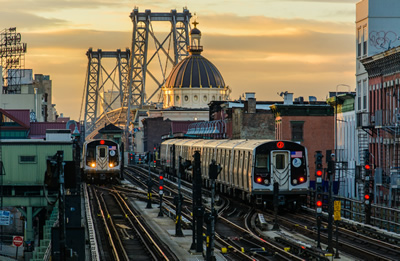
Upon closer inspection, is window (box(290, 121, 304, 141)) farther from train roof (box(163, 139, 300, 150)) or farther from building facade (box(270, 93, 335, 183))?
train roof (box(163, 139, 300, 150))

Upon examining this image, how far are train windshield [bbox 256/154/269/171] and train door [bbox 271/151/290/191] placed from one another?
319mm

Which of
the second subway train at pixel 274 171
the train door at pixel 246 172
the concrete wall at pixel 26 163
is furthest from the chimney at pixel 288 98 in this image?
the train door at pixel 246 172

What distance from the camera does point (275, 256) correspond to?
3173 cm

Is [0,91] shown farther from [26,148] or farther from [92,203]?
[92,203]

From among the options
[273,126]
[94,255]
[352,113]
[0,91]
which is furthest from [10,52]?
[94,255]

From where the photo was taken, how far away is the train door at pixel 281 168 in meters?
45.3

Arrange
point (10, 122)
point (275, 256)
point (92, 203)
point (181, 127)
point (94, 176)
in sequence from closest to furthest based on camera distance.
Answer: point (275, 256), point (92, 203), point (94, 176), point (10, 122), point (181, 127)

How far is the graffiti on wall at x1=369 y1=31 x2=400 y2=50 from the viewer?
2169 inches

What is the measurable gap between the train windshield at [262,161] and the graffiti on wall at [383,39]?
13.0m

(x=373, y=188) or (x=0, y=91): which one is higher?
(x=0, y=91)

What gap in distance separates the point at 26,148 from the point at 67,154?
257 cm

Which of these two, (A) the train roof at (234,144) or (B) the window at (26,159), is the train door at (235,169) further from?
(B) the window at (26,159)

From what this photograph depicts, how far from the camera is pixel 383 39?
2176 inches

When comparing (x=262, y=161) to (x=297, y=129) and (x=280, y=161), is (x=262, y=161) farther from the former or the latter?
(x=297, y=129)
